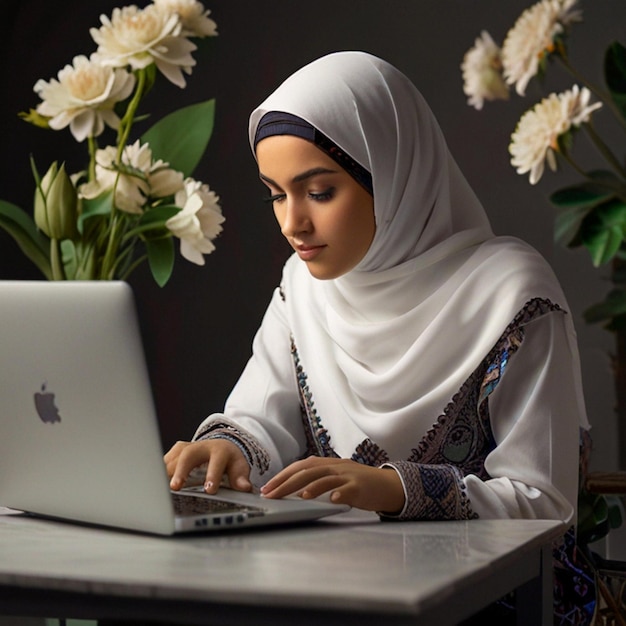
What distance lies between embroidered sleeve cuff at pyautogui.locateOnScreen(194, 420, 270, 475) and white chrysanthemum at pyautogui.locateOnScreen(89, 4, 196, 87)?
67cm

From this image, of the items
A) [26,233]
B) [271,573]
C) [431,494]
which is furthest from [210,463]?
[26,233]

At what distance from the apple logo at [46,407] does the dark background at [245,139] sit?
3.73 ft

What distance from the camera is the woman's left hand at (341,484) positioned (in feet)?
3.50

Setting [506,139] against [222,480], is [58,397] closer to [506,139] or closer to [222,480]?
[222,480]

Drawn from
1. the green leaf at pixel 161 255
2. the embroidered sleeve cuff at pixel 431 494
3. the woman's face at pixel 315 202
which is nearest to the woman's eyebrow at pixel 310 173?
the woman's face at pixel 315 202

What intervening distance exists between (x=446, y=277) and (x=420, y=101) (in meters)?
0.26

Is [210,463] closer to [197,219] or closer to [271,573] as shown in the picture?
[271,573]

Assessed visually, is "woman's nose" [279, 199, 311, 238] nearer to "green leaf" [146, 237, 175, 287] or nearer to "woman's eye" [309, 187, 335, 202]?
"woman's eye" [309, 187, 335, 202]

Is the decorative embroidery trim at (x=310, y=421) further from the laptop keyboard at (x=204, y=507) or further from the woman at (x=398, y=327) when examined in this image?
the laptop keyboard at (x=204, y=507)

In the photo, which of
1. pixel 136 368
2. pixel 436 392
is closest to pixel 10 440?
pixel 136 368

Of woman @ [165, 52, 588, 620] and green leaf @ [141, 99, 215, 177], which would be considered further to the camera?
green leaf @ [141, 99, 215, 177]

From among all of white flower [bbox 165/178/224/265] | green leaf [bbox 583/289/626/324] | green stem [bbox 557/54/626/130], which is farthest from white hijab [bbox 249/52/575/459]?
green leaf [bbox 583/289/626/324]

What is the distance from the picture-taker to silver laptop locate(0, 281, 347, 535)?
856 mm

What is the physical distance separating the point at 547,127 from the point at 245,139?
1.17m
